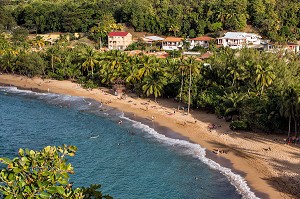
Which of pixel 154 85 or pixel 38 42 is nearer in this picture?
pixel 154 85

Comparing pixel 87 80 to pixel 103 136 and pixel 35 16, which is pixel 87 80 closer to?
pixel 103 136

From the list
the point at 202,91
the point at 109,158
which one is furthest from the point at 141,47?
the point at 109,158

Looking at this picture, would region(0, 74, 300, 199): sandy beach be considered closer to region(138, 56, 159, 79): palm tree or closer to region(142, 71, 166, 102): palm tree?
region(142, 71, 166, 102): palm tree

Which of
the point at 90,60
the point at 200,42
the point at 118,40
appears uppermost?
the point at 118,40

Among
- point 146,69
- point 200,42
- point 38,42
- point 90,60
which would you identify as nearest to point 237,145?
point 146,69

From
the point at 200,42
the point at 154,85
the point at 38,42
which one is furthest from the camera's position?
the point at 38,42

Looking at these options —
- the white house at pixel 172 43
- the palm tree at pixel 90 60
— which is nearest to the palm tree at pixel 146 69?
the palm tree at pixel 90 60

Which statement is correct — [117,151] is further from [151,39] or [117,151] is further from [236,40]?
[151,39]
